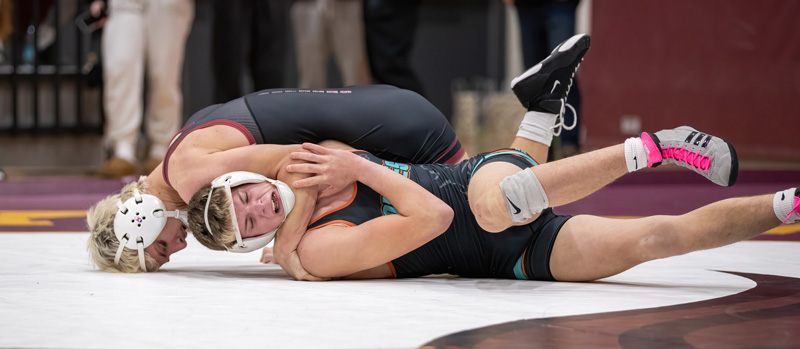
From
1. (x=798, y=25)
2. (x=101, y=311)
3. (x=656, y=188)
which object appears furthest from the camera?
(x=798, y=25)

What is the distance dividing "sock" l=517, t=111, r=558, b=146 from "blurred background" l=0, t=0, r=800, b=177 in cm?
215

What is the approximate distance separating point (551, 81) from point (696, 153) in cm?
73

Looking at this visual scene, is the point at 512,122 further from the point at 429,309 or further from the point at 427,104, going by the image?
the point at 429,309

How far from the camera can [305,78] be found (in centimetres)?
599

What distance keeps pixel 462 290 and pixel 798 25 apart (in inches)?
208

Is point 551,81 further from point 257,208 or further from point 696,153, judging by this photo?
point 257,208

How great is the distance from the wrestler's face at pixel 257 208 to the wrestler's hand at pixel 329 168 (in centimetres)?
8

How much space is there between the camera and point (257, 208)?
2.35 metres

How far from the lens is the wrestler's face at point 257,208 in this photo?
235 cm

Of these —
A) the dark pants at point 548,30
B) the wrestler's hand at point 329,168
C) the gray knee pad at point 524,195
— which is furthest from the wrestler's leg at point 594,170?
the dark pants at point 548,30

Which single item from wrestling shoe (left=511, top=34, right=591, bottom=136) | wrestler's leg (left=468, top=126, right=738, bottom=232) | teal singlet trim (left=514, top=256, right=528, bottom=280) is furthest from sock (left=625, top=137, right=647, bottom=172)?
wrestling shoe (left=511, top=34, right=591, bottom=136)

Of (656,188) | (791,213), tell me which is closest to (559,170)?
(791,213)

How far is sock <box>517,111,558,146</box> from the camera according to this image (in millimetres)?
2814

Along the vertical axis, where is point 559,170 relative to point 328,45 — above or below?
below
